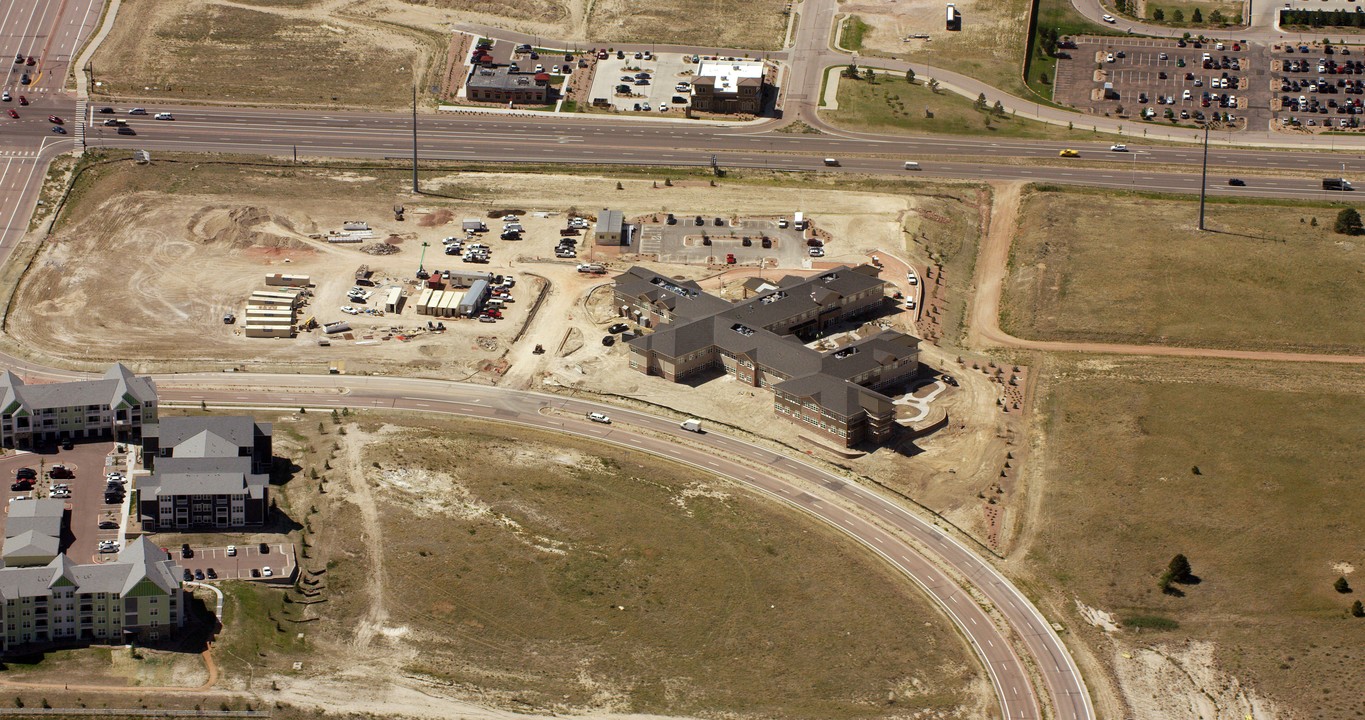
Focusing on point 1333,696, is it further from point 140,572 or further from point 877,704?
point 140,572

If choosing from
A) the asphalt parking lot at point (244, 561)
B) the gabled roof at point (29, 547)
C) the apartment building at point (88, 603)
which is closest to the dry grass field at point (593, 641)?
the asphalt parking lot at point (244, 561)

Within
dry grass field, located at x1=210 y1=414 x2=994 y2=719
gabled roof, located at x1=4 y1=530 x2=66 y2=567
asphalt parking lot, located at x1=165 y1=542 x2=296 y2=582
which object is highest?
gabled roof, located at x1=4 y1=530 x2=66 y2=567

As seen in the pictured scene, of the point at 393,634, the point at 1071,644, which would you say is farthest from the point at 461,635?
the point at 1071,644

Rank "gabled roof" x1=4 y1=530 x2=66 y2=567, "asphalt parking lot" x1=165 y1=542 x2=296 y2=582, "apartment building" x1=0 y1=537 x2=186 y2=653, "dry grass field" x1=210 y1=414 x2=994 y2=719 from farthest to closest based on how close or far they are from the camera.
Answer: "asphalt parking lot" x1=165 y1=542 x2=296 y2=582 → "gabled roof" x1=4 y1=530 x2=66 y2=567 → "dry grass field" x1=210 y1=414 x2=994 y2=719 → "apartment building" x1=0 y1=537 x2=186 y2=653

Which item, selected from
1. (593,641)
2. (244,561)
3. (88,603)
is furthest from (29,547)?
(593,641)

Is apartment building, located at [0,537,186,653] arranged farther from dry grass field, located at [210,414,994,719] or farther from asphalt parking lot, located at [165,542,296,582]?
asphalt parking lot, located at [165,542,296,582]

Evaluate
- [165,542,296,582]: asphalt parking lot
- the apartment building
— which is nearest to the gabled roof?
the apartment building

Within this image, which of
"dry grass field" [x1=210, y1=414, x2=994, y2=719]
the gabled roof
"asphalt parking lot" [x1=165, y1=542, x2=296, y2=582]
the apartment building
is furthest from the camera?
"asphalt parking lot" [x1=165, y1=542, x2=296, y2=582]

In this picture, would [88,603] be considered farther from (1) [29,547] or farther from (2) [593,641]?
(2) [593,641]

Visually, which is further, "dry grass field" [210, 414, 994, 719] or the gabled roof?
the gabled roof
